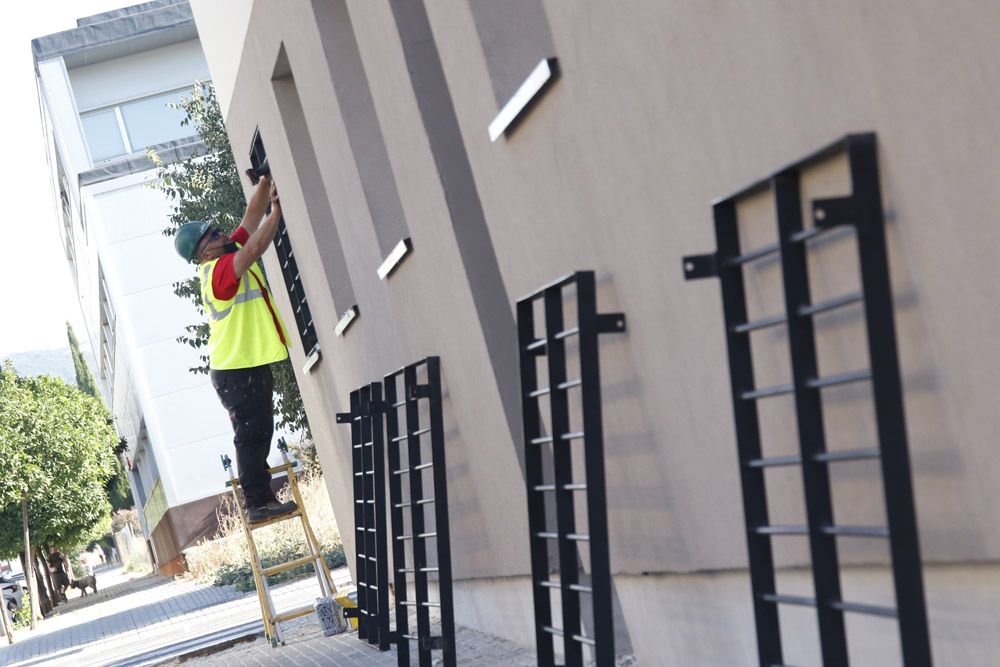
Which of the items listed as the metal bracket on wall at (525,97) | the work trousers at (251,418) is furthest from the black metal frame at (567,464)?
the work trousers at (251,418)

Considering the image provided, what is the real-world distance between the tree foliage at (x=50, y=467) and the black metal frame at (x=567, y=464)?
30108 millimetres

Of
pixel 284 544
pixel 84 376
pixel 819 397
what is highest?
pixel 84 376

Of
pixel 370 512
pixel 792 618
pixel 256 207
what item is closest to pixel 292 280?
pixel 256 207

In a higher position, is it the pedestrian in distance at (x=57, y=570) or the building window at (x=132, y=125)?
the building window at (x=132, y=125)

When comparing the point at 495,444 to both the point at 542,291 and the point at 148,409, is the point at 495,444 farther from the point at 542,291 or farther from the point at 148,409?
the point at 148,409

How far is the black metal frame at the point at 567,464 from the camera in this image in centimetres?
498

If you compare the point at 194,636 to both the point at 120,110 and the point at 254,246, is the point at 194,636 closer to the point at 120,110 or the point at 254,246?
the point at 254,246

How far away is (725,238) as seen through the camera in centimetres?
385

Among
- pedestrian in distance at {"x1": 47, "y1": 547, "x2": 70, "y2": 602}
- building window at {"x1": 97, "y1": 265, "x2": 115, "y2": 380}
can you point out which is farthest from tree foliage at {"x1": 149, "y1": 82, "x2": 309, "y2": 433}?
pedestrian in distance at {"x1": 47, "y1": 547, "x2": 70, "y2": 602}

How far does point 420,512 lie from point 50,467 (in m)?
30.0

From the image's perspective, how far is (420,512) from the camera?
314 inches

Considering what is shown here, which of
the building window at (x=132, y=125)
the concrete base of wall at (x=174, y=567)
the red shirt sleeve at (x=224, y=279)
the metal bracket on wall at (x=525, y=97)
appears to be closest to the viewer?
the metal bracket on wall at (x=525, y=97)

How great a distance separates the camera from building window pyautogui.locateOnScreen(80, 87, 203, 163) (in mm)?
40562

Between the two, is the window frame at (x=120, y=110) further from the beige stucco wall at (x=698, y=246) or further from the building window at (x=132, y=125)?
the beige stucco wall at (x=698, y=246)
